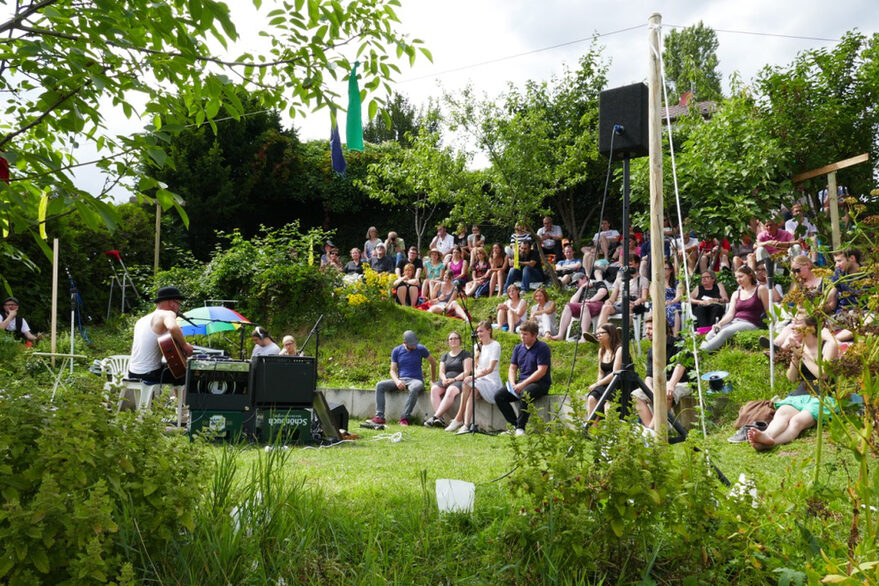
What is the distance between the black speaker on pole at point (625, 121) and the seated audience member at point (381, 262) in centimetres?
1019

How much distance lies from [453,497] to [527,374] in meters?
5.23

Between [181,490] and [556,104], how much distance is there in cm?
1720

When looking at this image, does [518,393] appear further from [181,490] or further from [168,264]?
[168,264]

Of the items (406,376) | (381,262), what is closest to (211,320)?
(406,376)

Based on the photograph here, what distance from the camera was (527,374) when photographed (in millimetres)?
8484

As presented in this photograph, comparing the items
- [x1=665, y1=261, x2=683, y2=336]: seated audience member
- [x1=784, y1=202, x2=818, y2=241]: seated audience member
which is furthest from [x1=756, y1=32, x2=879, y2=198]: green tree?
[x1=665, y1=261, x2=683, y2=336]: seated audience member

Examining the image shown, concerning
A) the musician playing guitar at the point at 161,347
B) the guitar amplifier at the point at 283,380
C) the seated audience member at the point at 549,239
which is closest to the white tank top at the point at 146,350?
the musician playing guitar at the point at 161,347

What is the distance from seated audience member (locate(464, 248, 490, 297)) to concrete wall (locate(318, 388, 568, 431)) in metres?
4.09

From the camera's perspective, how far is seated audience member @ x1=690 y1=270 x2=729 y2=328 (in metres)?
9.68

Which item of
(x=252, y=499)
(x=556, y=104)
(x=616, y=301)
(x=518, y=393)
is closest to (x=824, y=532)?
(x=252, y=499)

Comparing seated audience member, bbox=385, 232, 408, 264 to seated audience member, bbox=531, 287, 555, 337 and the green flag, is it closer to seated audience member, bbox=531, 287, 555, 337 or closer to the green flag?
seated audience member, bbox=531, 287, 555, 337

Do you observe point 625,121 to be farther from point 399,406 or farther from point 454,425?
point 399,406

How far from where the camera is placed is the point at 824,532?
106 inches

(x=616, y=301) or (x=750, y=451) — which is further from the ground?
(x=616, y=301)
